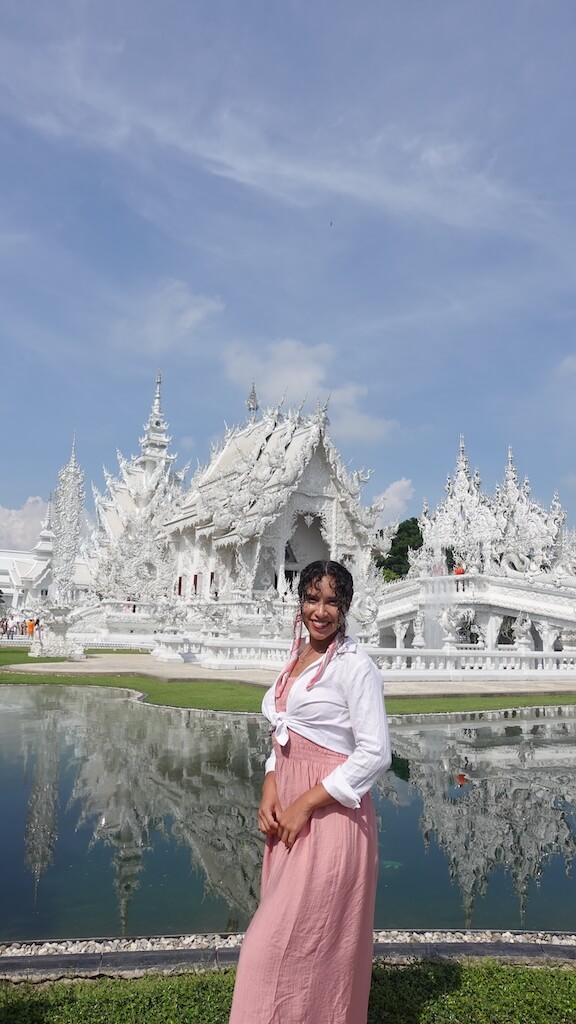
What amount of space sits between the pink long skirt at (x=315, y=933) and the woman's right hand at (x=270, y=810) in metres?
0.08

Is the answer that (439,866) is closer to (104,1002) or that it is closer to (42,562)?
(104,1002)

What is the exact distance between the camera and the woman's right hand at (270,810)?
7.62 feet

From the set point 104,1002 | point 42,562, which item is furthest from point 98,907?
point 42,562

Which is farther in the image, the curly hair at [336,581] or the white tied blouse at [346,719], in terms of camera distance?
the curly hair at [336,581]

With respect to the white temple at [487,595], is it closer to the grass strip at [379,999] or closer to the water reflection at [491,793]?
the water reflection at [491,793]

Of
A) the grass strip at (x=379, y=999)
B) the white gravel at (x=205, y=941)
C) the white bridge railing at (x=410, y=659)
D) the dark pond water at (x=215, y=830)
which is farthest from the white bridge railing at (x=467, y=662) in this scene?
the grass strip at (x=379, y=999)

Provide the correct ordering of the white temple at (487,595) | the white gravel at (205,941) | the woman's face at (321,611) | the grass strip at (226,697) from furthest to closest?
the white temple at (487,595) < the grass strip at (226,697) < the white gravel at (205,941) < the woman's face at (321,611)

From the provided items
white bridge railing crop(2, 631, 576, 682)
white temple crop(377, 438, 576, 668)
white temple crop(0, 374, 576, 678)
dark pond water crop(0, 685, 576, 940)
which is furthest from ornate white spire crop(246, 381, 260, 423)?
dark pond water crop(0, 685, 576, 940)

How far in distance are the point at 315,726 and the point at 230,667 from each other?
14.9 metres

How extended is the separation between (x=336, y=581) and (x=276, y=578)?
84.8 feet

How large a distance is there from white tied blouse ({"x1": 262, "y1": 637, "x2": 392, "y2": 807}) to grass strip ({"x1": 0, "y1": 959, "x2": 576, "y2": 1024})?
3.92 ft

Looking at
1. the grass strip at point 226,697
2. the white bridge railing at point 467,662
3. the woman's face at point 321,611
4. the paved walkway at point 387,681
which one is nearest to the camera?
the woman's face at point 321,611

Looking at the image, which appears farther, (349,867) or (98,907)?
(98,907)

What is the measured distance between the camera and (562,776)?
278 inches
